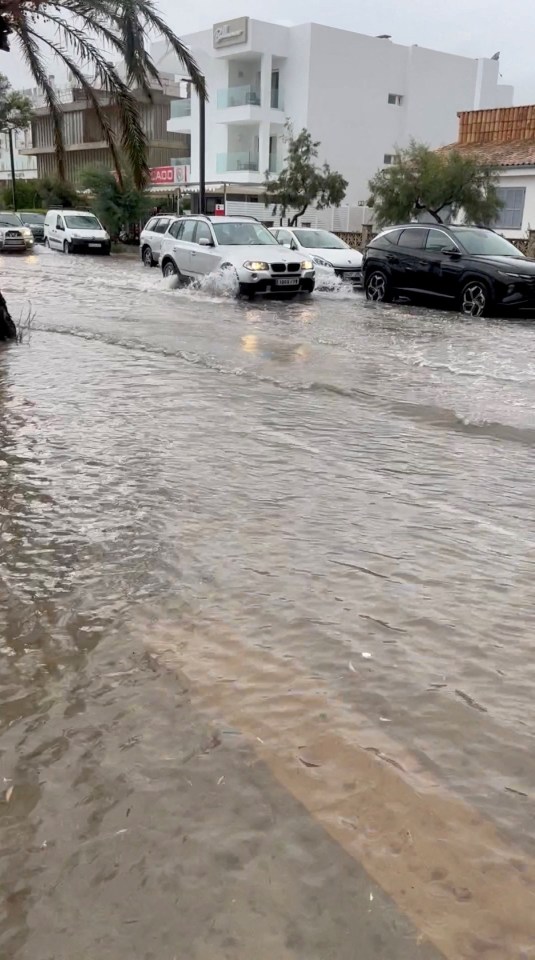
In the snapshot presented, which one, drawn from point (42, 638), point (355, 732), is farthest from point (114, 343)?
point (355, 732)

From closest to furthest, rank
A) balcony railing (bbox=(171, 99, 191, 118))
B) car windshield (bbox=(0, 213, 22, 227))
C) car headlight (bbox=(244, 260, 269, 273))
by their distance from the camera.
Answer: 1. car headlight (bbox=(244, 260, 269, 273))
2. car windshield (bbox=(0, 213, 22, 227))
3. balcony railing (bbox=(171, 99, 191, 118))

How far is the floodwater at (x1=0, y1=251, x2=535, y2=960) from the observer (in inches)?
84.7

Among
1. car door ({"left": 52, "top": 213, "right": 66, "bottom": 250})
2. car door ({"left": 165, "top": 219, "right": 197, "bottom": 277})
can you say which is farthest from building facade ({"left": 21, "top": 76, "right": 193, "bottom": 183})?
car door ({"left": 165, "top": 219, "right": 197, "bottom": 277})

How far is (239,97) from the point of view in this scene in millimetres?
41438

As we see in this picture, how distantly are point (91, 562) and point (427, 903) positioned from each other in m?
2.51

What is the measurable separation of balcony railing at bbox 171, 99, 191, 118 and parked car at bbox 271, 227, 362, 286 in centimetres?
2966

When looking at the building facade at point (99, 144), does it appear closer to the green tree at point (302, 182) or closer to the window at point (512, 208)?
the green tree at point (302, 182)

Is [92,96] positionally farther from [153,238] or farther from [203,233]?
[153,238]

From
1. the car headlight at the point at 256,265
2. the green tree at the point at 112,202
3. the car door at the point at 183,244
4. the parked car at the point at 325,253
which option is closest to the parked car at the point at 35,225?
the green tree at the point at 112,202

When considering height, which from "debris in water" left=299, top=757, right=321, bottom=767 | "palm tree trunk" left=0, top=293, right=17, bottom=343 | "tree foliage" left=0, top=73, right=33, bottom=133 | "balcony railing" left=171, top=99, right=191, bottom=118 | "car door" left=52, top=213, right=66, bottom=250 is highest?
"balcony railing" left=171, top=99, right=191, bottom=118

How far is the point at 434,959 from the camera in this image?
1.99 meters

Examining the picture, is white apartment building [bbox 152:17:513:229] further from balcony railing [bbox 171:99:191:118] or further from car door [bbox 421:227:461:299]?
car door [bbox 421:227:461:299]

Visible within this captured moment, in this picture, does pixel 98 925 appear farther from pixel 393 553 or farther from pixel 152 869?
pixel 393 553

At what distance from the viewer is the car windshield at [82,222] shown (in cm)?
3222
